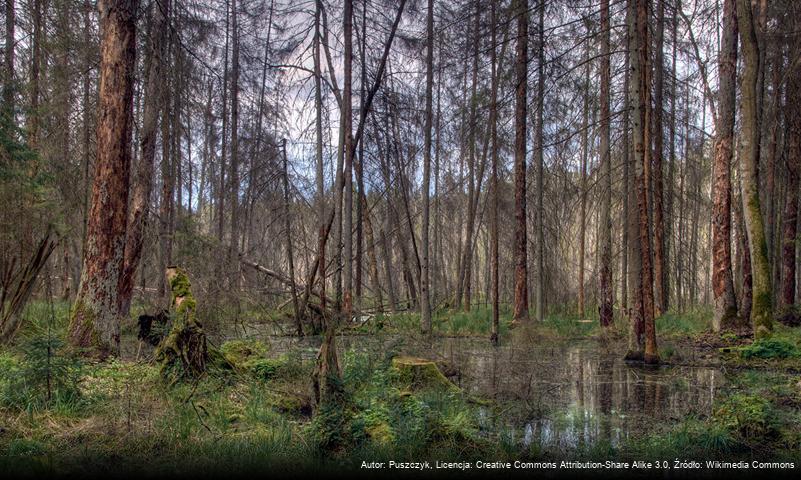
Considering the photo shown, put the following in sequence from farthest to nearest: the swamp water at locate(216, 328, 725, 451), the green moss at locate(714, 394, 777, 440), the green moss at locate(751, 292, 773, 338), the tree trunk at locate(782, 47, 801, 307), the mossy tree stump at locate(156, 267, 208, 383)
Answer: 1. the tree trunk at locate(782, 47, 801, 307)
2. the green moss at locate(751, 292, 773, 338)
3. the mossy tree stump at locate(156, 267, 208, 383)
4. the swamp water at locate(216, 328, 725, 451)
5. the green moss at locate(714, 394, 777, 440)

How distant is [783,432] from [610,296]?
29.6 feet

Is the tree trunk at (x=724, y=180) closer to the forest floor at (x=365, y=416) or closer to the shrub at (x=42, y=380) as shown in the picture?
the forest floor at (x=365, y=416)

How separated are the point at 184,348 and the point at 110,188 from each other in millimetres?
3113

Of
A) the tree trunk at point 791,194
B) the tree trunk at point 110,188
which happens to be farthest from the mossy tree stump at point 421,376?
the tree trunk at point 791,194

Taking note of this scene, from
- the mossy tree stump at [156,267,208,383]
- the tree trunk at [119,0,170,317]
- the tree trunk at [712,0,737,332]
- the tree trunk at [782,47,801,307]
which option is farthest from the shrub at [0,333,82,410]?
the tree trunk at [782,47,801,307]

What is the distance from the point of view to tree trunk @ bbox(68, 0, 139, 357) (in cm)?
→ 766

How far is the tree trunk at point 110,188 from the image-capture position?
7.66 meters

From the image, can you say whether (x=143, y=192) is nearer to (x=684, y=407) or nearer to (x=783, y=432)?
(x=684, y=407)

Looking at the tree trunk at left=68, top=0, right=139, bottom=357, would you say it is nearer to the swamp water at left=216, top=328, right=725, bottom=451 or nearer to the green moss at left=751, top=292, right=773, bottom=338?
the swamp water at left=216, top=328, right=725, bottom=451

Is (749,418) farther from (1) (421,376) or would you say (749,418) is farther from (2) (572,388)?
(1) (421,376)

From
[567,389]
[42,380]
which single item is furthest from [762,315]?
[42,380]

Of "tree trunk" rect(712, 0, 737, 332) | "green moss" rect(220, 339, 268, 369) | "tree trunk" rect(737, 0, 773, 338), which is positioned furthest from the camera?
"tree trunk" rect(712, 0, 737, 332)

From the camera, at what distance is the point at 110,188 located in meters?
7.86

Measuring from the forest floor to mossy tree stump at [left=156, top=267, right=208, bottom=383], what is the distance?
6.5 inches
